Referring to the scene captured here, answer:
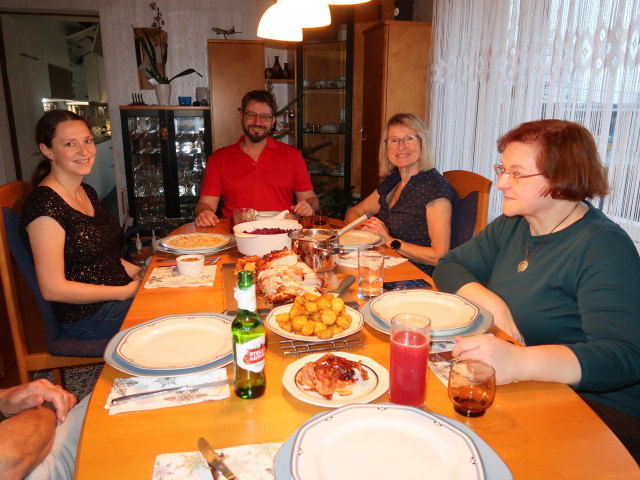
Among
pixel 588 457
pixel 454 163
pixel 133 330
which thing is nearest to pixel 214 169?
pixel 454 163

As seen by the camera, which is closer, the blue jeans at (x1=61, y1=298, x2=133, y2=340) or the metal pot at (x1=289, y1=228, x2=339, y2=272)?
the metal pot at (x1=289, y1=228, x2=339, y2=272)

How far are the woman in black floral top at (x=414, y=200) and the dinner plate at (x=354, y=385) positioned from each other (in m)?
1.10

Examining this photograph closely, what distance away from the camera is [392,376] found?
0.88m

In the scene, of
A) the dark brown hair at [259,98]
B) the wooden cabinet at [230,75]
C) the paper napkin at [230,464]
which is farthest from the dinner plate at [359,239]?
the wooden cabinet at [230,75]

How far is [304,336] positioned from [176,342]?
0.98 feet

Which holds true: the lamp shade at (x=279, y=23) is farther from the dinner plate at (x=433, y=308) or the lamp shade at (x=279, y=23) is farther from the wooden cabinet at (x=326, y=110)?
the wooden cabinet at (x=326, y=110)

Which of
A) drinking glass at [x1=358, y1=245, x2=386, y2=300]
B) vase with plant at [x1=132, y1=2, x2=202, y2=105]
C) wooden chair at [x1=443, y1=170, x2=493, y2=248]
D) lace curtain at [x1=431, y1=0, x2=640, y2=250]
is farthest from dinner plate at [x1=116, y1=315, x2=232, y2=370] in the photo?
vase with plant at [x1=132, y1=2, x2=202, y2=105]

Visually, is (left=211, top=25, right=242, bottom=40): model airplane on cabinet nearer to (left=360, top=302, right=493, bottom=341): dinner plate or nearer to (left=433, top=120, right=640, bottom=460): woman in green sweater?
(left=433, top=120, right=640, bottom=460): woman in green sweater

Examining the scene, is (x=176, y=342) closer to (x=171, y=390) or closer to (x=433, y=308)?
(x=171, y=390)

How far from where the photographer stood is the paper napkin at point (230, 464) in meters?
0.70

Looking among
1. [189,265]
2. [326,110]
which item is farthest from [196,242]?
[326,110]

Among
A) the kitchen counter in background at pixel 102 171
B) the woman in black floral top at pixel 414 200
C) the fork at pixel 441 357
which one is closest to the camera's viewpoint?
the fork at pixel 441 357

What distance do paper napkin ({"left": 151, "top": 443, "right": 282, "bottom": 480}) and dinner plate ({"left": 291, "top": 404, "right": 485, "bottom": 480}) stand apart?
70mm

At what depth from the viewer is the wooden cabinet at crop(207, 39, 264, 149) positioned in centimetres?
452
